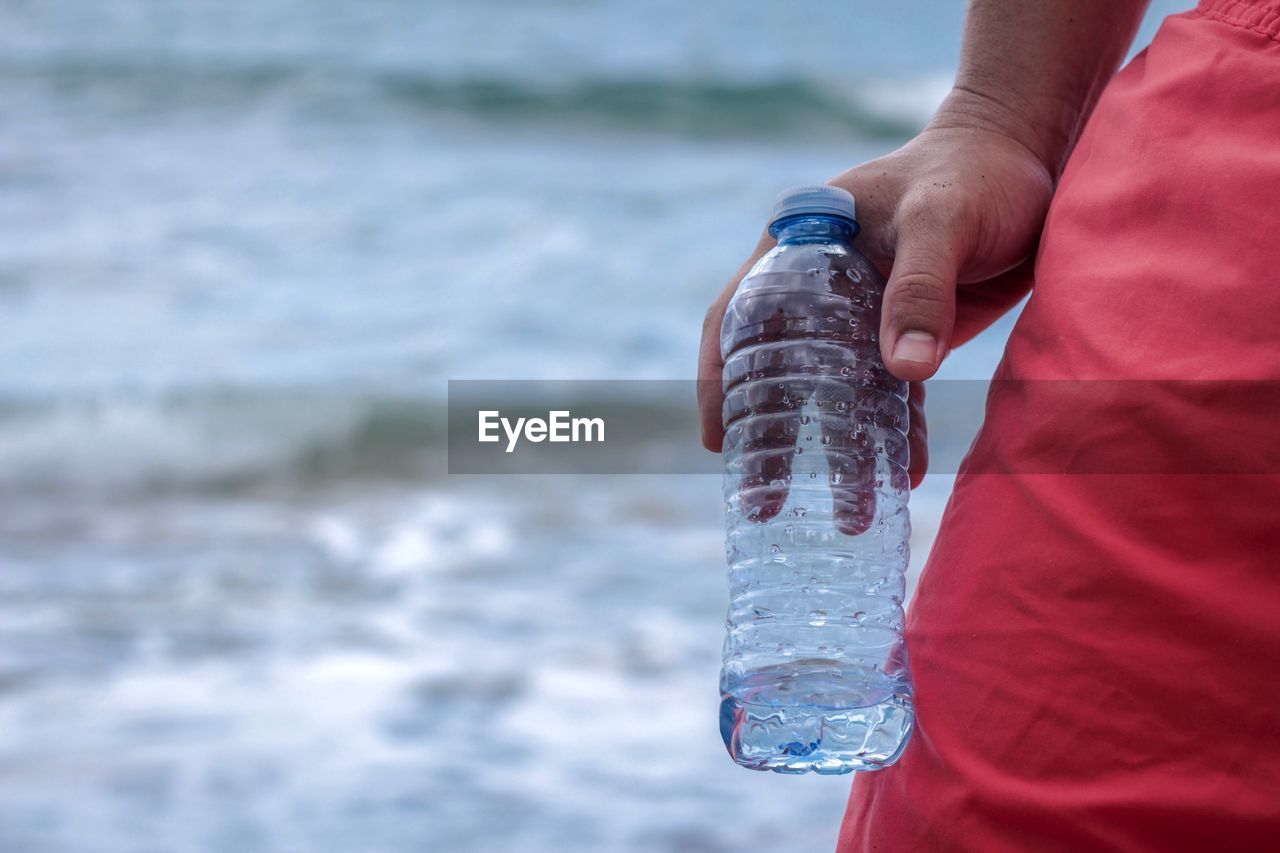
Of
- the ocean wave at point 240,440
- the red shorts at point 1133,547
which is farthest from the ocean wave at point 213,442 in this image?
the red shorts at point 1133,547

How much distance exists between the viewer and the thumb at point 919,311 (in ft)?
4.48

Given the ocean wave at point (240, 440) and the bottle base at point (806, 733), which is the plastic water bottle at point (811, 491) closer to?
the bottle base at point (806, 733)

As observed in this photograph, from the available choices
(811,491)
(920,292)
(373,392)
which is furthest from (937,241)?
(373,392)

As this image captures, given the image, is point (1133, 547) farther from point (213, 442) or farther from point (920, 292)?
point (213, 442)

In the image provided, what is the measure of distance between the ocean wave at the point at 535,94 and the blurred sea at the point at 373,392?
→ 5cm

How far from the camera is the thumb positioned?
4.48 feet

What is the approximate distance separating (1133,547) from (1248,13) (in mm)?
505

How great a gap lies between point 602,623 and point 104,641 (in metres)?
1.66

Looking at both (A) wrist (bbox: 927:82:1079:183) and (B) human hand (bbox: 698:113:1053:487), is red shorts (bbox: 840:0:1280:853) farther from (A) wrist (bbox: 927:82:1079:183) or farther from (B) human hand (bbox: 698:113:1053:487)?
(A) wrist (bbox: 927:82:1079:183)

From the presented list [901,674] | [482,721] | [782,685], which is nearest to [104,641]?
[482,721]

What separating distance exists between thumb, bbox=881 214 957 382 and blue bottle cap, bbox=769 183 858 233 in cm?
12

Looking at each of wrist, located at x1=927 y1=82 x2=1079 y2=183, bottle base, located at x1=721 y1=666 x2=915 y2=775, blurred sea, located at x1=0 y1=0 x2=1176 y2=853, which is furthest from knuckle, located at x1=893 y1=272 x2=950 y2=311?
blurred sea, located at x1=0 y1=0 x2=1176 y2=853

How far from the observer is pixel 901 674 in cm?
141

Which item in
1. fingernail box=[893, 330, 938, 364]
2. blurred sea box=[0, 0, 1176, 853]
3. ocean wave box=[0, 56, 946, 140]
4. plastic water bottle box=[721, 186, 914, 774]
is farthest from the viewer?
ocean wave box=[0, 56, 946, 140]
